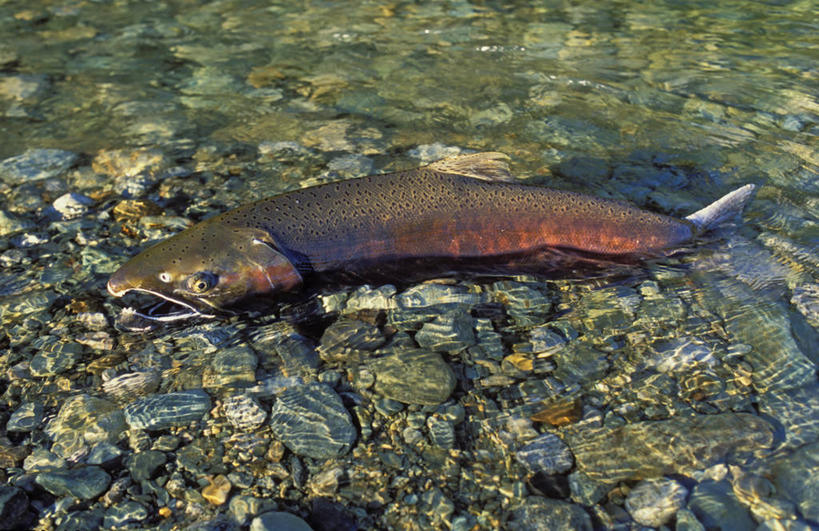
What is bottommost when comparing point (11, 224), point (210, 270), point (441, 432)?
point (11, 224)

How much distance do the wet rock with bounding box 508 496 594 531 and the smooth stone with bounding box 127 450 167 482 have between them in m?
1.50

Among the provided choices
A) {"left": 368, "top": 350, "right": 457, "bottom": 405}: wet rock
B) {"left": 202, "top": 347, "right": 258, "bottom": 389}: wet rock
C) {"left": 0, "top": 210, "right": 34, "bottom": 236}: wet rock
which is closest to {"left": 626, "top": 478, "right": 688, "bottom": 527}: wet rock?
{"left": 368, "top": 350, "right": 457, "bottom": 405}: wet rock

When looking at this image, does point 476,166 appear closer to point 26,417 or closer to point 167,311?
point 167,311

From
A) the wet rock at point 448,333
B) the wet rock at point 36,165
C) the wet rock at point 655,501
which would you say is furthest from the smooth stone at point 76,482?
the wet rock at point 36,165

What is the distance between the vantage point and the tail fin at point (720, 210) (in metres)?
4.16

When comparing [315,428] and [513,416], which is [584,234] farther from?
[315,428]

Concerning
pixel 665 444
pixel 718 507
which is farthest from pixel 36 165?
pixel 718 507

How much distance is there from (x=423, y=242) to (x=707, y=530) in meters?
2.04

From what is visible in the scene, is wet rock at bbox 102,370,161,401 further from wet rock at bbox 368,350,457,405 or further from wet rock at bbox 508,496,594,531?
wet rock at bbox 508,496,594,531

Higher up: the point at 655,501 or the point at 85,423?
the point at 655,501

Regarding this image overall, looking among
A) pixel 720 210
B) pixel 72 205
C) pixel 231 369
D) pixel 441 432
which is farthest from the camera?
pixel 72 205

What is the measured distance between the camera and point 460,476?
110 inches

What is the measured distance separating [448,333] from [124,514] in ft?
5.68

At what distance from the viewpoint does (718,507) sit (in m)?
2.58
